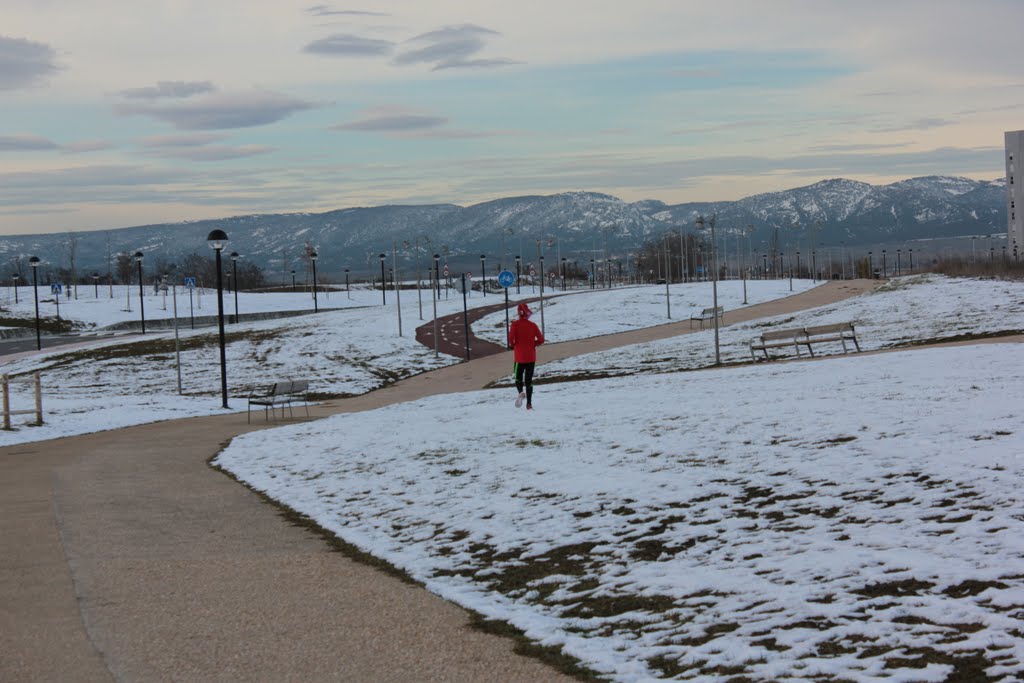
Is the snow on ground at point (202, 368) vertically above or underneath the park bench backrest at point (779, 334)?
underneath

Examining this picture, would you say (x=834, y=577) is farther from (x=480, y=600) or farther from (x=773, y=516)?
(x=480, y=600)

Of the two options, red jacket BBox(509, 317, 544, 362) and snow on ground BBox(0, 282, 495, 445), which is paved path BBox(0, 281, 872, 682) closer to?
red jacket BBox(509, 317, 544, 362)

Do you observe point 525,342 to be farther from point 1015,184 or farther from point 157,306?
point 1015,184

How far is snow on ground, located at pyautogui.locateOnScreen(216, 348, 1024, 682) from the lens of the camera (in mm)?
6672

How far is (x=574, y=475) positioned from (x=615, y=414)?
5.34 meters

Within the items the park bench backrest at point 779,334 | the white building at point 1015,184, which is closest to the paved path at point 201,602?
the park bench backrest at point 779,334

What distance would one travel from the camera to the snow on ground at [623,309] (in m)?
64.4

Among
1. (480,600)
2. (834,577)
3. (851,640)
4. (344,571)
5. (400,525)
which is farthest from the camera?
(400,525)

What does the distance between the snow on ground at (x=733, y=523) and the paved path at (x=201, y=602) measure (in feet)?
1.68

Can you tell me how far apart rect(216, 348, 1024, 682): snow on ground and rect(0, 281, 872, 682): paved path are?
20.1 inches

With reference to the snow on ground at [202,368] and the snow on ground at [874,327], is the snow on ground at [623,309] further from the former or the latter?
the snow on ground at [874,327]

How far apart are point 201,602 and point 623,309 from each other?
64.1 m

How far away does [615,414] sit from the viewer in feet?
58.5

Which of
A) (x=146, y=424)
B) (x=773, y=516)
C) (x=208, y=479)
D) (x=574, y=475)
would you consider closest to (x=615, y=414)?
(x=574, y=475)
